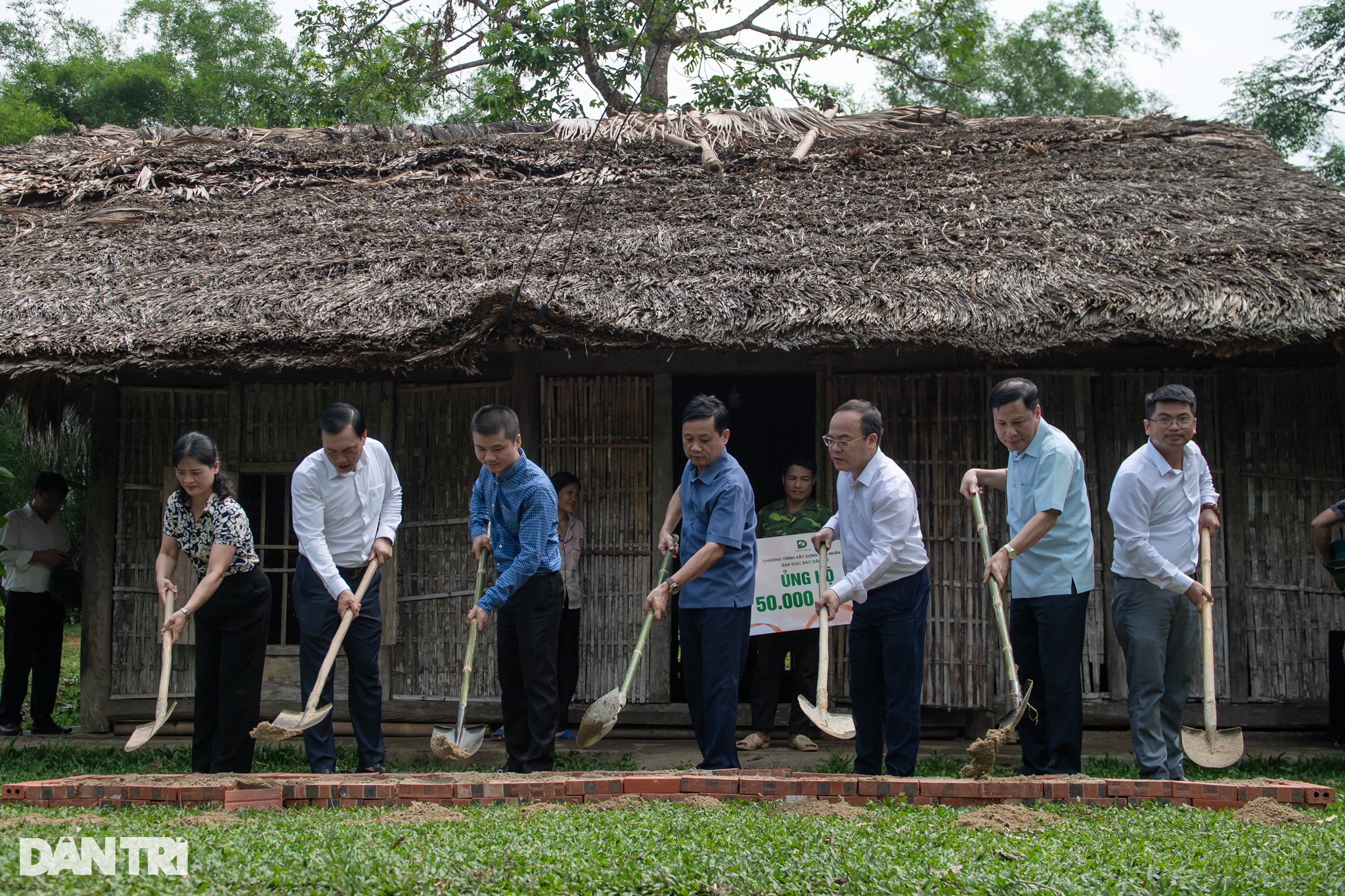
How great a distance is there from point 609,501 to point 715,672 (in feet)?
7.28

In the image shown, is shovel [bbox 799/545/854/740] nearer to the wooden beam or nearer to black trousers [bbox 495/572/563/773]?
black trousers [bbox 495/572/563/773]

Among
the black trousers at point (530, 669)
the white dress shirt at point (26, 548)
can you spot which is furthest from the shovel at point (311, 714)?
the white dress shirt at point (26, 548)

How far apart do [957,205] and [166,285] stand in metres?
5.02

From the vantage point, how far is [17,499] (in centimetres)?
1467

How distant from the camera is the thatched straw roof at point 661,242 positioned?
20.7 ft

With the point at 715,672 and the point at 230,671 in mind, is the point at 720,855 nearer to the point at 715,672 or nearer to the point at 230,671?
the point at 715,672

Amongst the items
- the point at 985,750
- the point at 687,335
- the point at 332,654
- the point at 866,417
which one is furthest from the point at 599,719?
the point at 687,335

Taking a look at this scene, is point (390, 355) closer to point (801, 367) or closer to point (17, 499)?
point (801, 367)

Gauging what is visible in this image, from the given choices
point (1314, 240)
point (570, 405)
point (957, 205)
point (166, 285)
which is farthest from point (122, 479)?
point (1314, 240)

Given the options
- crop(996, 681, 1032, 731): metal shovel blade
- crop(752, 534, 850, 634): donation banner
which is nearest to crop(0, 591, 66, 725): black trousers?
crop(752, 534, 850, 634): donation banner

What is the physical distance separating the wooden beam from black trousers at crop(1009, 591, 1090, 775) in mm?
5540

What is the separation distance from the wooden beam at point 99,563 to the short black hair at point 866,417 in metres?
4.88

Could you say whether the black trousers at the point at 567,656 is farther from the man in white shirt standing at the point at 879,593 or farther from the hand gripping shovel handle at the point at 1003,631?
Result: the hand gripping shovel handle at the point at 1003,631

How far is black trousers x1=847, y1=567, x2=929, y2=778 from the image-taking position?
5.07m
